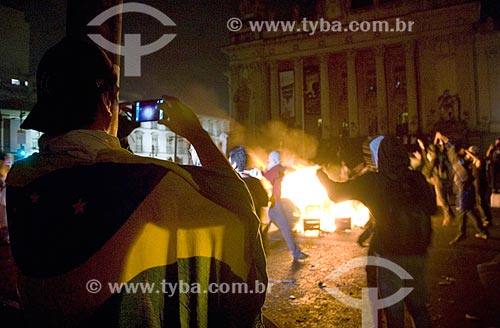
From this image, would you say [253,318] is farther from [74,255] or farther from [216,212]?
[74,255]

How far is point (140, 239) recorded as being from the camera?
110 centimetres

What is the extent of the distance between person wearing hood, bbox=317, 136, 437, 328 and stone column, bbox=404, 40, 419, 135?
1374 inches

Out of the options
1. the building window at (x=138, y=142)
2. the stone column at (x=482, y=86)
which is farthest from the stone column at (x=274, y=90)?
the building window at (x=138, y=142)

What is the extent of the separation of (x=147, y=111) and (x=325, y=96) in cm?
4057

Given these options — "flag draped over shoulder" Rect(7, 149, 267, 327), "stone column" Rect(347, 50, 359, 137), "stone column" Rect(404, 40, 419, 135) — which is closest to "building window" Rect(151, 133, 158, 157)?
"stone column" Rect(347, 50, 359, 137)

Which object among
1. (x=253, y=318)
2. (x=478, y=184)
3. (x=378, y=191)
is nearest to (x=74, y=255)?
(x=253, y=318)

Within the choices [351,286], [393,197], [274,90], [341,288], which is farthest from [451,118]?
[393,197]

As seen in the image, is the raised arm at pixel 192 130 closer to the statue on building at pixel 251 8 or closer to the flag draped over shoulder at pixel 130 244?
the flag draped over shoulder at pixel 130 244

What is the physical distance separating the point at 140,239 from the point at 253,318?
1.49 ft

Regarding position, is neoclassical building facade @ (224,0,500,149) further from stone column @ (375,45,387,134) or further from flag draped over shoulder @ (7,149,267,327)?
flag draped over shoulder @ (7,149,267,327)

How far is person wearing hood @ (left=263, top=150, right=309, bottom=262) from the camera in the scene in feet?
26.3

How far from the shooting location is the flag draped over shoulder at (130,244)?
3.58 feet

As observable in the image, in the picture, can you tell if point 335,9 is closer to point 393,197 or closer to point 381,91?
point 381,91

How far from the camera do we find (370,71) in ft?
132
